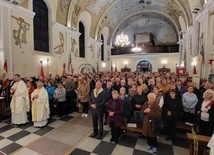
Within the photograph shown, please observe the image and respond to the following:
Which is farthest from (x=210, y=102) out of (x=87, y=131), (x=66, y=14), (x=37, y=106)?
(x=66, y=14)

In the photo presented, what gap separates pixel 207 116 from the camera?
353 cm

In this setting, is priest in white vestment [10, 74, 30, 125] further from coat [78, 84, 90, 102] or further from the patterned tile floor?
the patterned tile floor

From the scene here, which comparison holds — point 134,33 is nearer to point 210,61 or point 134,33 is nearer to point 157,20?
point 157,20

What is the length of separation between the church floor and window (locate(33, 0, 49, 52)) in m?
6.87

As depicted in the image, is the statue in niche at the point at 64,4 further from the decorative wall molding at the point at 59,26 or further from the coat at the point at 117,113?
the coat at the point at 117,113

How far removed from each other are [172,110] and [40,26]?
34.2 ft

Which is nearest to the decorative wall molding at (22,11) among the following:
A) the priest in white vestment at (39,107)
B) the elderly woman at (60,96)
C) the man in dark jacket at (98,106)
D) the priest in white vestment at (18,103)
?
the priest in white vestment at (18,103)

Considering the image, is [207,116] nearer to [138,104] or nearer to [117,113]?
[138,104]

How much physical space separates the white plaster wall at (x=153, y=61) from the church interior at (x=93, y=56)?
13cm

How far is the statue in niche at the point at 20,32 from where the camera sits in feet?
25.8

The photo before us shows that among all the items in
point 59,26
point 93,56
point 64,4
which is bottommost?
point 93,56

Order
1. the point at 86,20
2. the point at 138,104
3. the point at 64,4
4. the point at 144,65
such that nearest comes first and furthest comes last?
1. the point at 138,104
2. the point at 64,4
3. the point at 86,20
4. the point at 144,65

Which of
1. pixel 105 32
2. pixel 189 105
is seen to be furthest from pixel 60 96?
pixel 105 32

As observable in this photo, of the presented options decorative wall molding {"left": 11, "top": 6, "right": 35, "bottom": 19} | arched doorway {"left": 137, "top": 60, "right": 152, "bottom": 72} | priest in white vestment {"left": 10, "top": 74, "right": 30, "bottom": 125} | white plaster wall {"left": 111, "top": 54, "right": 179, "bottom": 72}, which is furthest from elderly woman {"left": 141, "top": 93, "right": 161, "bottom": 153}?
arched doorway {"left": 137, "top": 60, "right": 152, "bottom": 72}
